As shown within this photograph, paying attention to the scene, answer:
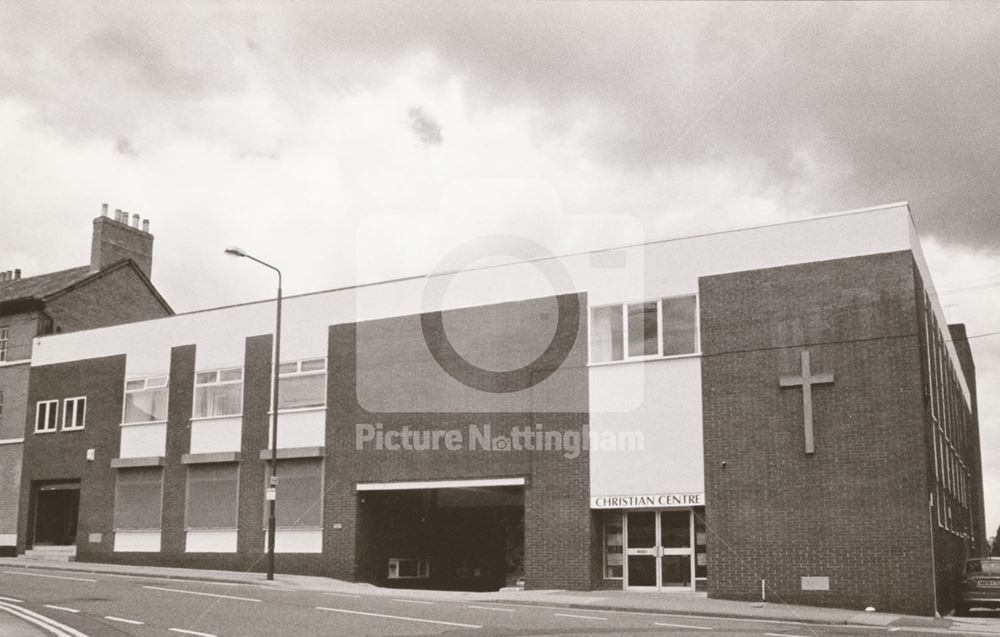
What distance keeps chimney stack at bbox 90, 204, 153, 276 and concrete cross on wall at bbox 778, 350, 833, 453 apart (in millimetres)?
29874

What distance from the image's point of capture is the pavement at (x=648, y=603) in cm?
1948

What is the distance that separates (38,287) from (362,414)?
65.0 feet

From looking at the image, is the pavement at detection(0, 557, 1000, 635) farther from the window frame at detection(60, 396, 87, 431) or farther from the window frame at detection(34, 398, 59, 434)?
the window frame at detection(34, 398, 59, 434)

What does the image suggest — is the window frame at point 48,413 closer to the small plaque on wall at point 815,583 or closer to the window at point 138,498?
the window at point 138,498

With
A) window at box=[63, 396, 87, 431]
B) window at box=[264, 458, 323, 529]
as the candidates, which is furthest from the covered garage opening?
window at box=[63, 396, 87, 431]

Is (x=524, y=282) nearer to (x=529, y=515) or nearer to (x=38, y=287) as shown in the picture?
(x=529, y=515)

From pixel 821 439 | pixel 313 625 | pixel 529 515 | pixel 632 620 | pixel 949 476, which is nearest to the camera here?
pixel 313 625

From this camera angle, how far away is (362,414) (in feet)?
98.8

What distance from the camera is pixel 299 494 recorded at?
102 ft

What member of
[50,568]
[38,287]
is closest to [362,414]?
[50,568]

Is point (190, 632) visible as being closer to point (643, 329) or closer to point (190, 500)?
point (643, 329)

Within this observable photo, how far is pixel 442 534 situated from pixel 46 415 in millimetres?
15574

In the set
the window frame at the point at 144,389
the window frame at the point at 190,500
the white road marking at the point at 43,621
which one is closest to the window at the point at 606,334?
the window frame at the point at 190,500

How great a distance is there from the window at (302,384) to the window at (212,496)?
286 centimetres
